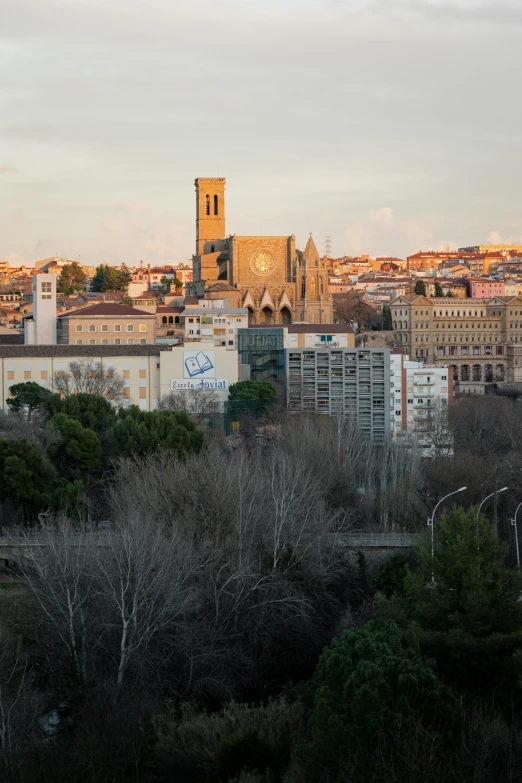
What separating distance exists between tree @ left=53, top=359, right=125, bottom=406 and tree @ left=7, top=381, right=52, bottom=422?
1.74m

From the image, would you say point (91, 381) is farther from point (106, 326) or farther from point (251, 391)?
point (106, 326)

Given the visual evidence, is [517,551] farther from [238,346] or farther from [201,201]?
[201,201]

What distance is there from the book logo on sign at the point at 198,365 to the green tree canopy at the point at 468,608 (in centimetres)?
3058

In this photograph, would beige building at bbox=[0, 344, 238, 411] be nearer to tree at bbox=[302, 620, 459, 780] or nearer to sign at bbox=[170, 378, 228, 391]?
sign at bbox=[170, 378, 228, 391]

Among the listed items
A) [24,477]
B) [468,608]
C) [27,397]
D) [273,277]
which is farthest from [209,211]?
[468,608]

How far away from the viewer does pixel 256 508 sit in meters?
26.5

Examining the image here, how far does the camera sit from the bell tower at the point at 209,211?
88.0 metres

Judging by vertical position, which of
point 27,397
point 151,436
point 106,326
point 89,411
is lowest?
point 151,436

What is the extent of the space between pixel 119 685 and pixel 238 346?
4023cm

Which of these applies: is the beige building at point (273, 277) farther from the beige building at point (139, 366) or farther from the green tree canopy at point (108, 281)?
the beige building at point (139, 366)

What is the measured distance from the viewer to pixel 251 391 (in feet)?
166

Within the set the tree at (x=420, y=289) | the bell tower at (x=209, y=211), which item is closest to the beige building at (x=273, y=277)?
the bell tower at (x=209, y=211)

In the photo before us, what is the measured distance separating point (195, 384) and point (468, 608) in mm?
32636

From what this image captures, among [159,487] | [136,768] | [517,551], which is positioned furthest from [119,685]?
[517,551]
